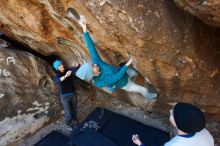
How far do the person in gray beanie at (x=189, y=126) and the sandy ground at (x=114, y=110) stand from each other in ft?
9.02

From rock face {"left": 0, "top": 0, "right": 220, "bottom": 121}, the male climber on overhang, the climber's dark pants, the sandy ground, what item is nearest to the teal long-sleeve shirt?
the male climber on overhang

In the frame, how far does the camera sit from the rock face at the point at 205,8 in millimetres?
3621

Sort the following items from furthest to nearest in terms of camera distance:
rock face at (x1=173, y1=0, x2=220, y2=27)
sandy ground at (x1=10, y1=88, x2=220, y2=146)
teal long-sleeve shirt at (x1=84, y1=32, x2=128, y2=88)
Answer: sandy ground at (x1=10, y1=88, x2=220, y2=146), teal long-sleeve shirt at (x1=84, y1=32, x2=128, y2=88), rock face at (x1=173, y1=0, x2=220, y2=27)

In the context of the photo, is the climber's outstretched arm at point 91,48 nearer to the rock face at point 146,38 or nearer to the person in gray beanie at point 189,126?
the rock face at point 146,38

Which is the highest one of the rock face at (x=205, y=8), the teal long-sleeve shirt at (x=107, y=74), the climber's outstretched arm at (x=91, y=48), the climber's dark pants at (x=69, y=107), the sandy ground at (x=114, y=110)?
the rock face at (x=205, y=8)

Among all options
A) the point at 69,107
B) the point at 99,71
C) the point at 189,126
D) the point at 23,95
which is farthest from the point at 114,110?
the point at 189,126

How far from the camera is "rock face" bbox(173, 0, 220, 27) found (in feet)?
11.9

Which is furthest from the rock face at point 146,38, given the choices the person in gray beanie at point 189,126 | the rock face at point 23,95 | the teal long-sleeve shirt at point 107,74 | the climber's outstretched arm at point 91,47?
the person in gray beanie at point 189,126

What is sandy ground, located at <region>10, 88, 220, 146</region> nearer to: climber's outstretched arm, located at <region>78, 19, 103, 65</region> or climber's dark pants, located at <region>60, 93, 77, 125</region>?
climber's dark pants, located at <region>60, 93, 77, 125</region>

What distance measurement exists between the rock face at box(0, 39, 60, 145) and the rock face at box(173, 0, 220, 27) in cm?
339

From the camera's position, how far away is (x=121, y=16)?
14.3 feet

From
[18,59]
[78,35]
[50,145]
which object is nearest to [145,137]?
[50,145]

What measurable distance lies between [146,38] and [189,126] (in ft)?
5.63

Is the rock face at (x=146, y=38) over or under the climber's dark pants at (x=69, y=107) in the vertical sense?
over
